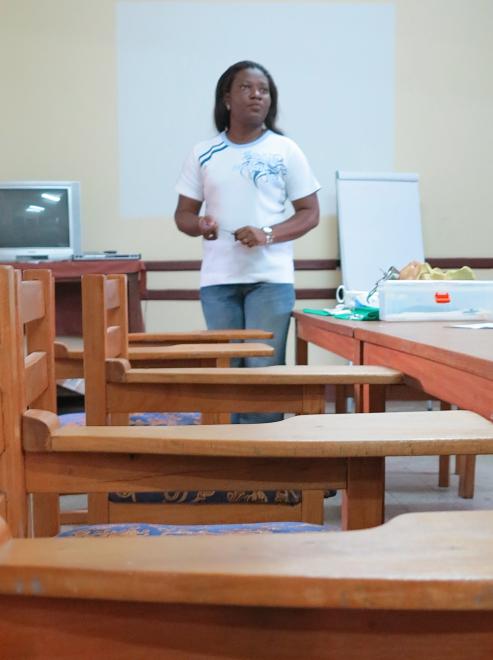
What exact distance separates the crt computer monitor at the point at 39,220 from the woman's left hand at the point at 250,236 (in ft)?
5.96

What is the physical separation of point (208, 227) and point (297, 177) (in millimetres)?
367

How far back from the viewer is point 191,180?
2.54 m

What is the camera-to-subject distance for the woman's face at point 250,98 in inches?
97.3

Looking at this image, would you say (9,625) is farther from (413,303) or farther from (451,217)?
(451,217)

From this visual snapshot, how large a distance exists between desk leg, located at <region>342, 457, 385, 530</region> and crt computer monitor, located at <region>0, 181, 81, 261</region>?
320cm

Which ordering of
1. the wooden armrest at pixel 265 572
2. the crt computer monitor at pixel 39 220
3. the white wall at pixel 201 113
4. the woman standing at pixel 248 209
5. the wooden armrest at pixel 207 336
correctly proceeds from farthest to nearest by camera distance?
the white wall at pixel 201 113, the crt computer monitor at pixel 39 220, the woman standing at pixel 248 209, the wooden armrest at pixel 207 336, the wooden armrest at pixel 265 572

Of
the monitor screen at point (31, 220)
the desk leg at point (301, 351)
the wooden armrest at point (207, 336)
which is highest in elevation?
the monitor screen at point (31, 220)

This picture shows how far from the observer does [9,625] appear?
1.41 ft

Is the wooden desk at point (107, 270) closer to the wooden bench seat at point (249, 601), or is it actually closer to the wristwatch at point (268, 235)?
the wristwatch at point (268, 235)

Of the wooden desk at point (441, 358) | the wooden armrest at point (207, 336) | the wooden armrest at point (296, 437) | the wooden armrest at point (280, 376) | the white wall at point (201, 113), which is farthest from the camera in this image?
the white wall at point (201, 113)

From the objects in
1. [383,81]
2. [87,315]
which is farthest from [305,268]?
[87,315]

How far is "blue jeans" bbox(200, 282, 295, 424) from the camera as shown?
246 cm

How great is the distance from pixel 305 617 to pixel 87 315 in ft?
3.98

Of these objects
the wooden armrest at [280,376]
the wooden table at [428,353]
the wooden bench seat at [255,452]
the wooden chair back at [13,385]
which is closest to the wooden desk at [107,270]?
the wooden table at [428,353]
